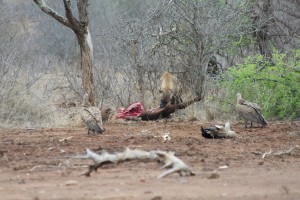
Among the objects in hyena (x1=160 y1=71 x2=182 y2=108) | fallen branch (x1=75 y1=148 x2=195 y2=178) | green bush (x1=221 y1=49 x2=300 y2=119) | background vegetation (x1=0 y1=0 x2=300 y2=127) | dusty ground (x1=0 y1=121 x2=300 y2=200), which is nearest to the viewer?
dusty ground (x1=0 y1=121 x2=300 y2=200)

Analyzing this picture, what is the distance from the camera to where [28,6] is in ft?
139

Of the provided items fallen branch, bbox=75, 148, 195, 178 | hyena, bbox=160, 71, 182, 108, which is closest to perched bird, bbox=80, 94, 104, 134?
hyena, bbox=160, 71, 182, 108

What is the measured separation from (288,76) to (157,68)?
11.4 ft

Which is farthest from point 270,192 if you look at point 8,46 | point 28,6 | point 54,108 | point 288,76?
point 28,6

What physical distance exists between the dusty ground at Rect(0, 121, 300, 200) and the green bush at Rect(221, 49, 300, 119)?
137cm

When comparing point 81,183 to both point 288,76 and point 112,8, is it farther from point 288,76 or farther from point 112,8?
point 112,8

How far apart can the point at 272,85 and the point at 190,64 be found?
7.56ft

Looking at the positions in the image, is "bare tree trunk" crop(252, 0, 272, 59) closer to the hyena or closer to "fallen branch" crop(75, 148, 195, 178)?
the hyena

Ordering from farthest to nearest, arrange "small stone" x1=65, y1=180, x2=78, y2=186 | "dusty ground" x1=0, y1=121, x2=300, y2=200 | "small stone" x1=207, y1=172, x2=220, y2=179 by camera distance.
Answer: "small stone" x1=207, y1=172, x2=220, y2=179
"small stone" x1=65, y1=180, x2=78, y2=186
"dusty ground" x1=0, y1=121, x2=300, y2=200

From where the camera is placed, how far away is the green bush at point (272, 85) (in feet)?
53.9

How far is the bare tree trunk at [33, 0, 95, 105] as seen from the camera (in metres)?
15.2

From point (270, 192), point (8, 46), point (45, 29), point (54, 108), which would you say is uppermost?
point (45, 29)

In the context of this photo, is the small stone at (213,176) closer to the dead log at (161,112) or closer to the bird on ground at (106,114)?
the bird on ground at (106,114)

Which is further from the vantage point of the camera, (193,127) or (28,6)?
(28,6)
